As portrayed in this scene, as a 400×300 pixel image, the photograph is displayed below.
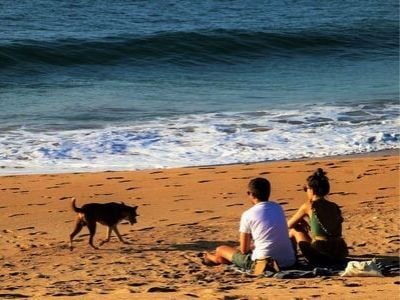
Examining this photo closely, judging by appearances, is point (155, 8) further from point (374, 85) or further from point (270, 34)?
point (374, 85)

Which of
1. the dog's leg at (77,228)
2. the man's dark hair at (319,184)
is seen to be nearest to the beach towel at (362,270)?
the man's dark hair at (319,184)

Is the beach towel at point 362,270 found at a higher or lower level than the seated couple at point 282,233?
lower

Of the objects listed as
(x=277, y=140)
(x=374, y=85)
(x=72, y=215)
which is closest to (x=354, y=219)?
(x=72, y=215)

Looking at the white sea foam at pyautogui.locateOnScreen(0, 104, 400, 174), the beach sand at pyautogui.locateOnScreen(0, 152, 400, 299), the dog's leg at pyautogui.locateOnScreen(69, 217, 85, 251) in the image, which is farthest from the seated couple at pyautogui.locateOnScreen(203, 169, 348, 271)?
the white sea foam at pyautogui.locateOnScreen(0, 104, 400, 174)

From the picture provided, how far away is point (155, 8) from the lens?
36594mm

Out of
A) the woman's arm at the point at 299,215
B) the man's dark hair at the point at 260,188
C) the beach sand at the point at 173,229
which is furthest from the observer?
the woman's arm at the point at 299,215

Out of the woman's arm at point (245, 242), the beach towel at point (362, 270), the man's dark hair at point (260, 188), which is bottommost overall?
the beach towel at point (362, 270)

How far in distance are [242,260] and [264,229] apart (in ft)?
1.23

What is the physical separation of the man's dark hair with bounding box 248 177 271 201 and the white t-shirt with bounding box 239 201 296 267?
54 millimetres

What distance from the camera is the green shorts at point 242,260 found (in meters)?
8.12

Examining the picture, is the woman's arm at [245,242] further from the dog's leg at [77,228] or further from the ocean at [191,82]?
the ocean at [191,82]

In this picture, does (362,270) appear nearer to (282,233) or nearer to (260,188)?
(282,233)

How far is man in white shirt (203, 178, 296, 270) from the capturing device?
26.1 feet

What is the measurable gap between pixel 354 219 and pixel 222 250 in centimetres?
240
